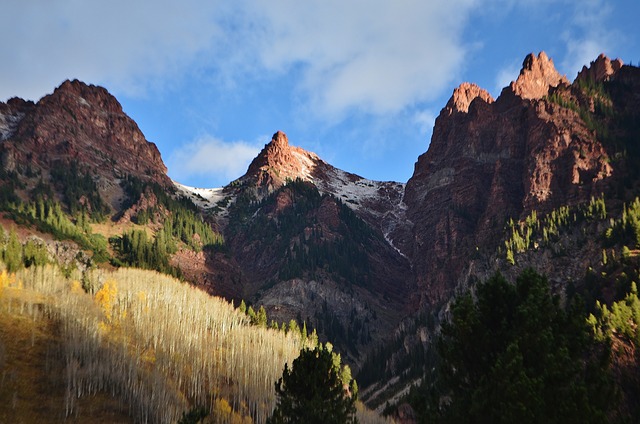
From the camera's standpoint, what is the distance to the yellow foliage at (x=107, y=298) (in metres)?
82.3

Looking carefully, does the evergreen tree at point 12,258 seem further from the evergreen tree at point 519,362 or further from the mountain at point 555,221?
the evergreen tree at point 519,362

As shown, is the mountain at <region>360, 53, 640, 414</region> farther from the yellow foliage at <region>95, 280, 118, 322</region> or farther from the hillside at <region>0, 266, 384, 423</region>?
the yellow foliage at <region>95, 280, 118, 322</region>

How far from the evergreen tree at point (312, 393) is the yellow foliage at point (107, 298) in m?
59.0

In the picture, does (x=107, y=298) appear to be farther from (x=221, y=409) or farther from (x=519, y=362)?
(x=519, y=362)

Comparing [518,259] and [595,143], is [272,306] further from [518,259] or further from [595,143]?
[595,143]

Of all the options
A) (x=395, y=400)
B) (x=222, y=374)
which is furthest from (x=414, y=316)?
(x=222, y=374)

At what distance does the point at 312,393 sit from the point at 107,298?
243ft

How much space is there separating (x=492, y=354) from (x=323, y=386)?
1311 cm

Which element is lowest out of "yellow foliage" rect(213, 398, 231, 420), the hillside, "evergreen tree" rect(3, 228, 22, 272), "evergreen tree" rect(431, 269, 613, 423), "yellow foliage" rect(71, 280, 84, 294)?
"yellow foliage" rect(213, 398, 231, 420)

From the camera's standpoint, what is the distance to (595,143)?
561 feet

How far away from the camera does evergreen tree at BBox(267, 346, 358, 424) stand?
28172mm

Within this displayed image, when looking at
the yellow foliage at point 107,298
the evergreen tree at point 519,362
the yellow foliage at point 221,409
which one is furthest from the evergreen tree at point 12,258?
the evergreen tree at point 519,362

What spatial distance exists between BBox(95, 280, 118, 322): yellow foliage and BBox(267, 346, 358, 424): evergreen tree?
194 feet

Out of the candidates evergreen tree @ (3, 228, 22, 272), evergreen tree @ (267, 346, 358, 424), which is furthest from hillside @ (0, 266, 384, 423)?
evergreen tree @ (267, 346, 358, 424)
